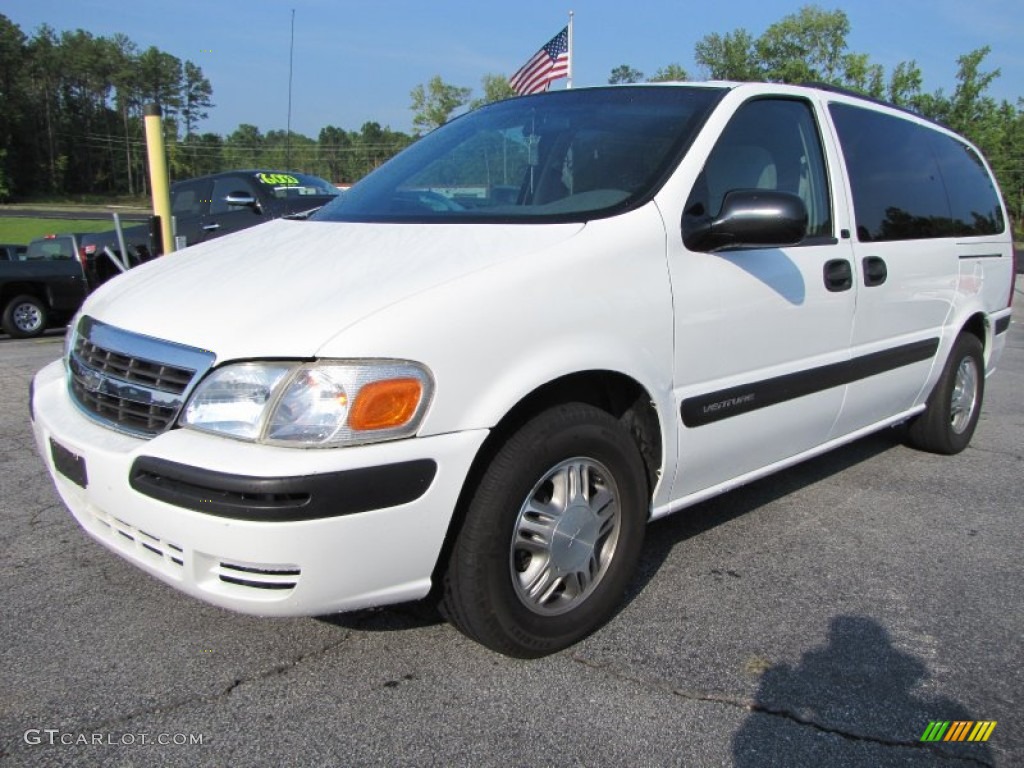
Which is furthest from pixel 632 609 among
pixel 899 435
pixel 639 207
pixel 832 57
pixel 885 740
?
pixel 832 57

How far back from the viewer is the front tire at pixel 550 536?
220 cm

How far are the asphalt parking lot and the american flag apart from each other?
29.7ft

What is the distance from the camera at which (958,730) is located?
2162 mm

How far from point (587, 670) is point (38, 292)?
1162 centimetres

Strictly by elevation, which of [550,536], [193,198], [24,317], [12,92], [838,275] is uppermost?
[12,92]

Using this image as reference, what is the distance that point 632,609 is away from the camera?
2.78m

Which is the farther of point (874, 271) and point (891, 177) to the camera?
point (891, 177)

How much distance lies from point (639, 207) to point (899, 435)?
10.8 ft

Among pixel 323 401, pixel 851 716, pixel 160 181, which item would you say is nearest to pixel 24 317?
pixel 160 181

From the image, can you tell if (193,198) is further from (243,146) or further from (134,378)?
(243,146)

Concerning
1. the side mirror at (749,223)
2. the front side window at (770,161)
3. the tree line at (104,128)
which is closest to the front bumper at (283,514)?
the side mirror at (749,223)

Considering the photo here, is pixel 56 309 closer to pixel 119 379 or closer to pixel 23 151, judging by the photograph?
pixel 119 379

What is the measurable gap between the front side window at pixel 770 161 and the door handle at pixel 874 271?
0.27m
